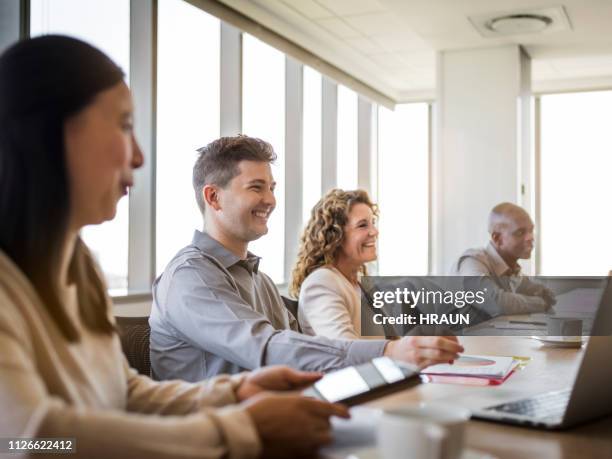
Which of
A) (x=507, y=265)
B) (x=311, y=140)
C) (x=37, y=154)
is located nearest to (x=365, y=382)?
(x=37, y=154)

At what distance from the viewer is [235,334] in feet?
5.98

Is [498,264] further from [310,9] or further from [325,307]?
[310,9]

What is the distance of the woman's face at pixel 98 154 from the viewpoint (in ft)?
3.24

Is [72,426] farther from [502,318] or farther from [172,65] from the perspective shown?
[172,65]

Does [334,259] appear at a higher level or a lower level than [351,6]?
lower

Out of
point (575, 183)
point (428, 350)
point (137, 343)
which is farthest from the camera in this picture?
point (575, 183)

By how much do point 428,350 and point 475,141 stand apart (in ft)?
16.5

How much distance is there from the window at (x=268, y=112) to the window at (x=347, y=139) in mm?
1410

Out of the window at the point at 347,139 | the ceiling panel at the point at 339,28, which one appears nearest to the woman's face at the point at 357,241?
the ceiling panel at the point at 339,28

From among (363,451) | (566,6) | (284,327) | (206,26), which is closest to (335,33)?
(206,26)

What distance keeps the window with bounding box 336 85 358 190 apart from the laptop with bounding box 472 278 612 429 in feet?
21.1

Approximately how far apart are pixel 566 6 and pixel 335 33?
196 cm

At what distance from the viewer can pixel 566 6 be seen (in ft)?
16.7

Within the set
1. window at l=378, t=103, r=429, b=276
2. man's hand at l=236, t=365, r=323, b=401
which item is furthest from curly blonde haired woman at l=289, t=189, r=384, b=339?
window at l=378, t=103, r=429, b=276
